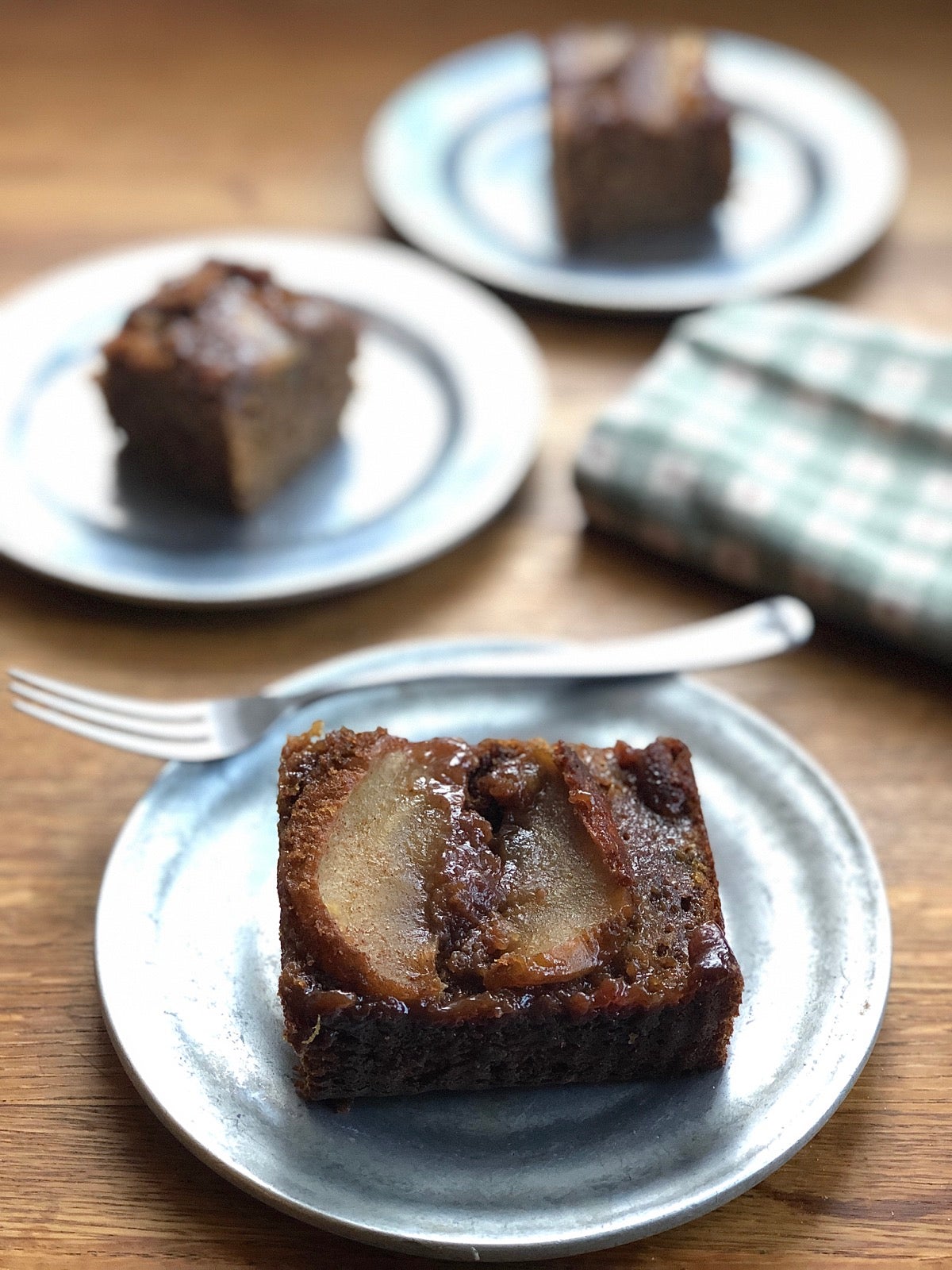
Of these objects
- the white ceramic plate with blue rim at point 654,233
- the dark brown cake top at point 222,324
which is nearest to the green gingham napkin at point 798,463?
the white ceramic plate with blue rim at point 654,233

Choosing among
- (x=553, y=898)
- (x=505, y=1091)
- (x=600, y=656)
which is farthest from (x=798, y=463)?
(x=505, y=1091)

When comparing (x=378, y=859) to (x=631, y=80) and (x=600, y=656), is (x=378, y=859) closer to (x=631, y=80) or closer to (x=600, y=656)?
(x=600, y=656)

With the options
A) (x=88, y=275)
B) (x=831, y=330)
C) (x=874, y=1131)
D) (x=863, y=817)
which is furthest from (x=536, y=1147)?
(x=88, y=275)

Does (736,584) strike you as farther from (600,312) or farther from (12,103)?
(12,103)

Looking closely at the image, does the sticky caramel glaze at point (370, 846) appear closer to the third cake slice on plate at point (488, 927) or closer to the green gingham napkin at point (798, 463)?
the third cake slice on plate at point (488, 927)

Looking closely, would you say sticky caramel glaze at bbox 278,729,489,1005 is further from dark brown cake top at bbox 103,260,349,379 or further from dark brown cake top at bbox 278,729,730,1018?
dark brown cake top at bbox 103,260,349,379

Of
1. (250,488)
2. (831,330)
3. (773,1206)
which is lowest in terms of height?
(773,1206)
